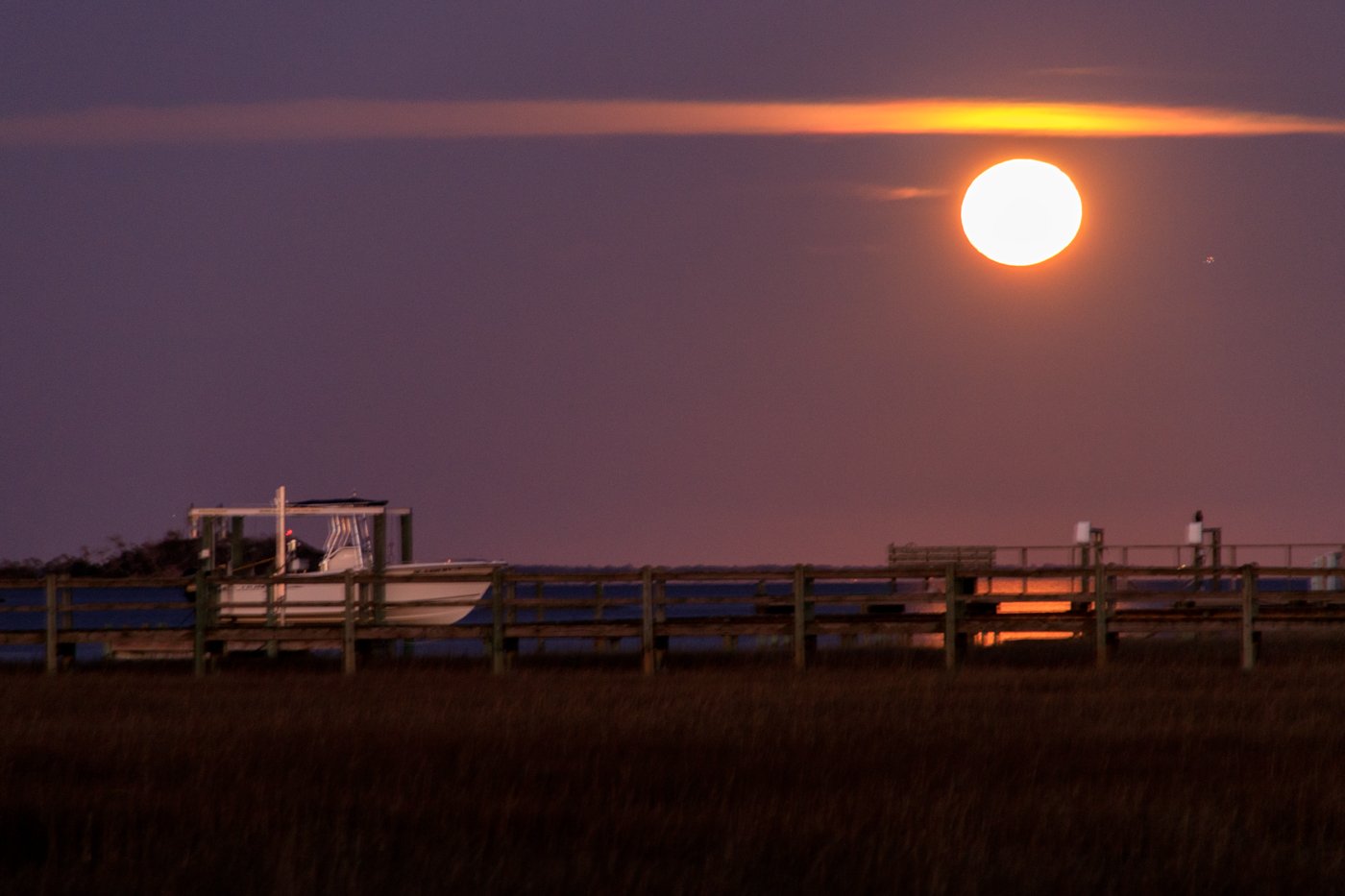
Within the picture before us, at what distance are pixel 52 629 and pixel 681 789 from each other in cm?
1747

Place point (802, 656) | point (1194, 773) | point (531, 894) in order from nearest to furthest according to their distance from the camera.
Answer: point (531, 894), point (1194, 773), point (802, 656)

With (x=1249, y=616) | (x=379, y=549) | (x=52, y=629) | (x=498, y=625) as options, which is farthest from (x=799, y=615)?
(x=379, y=549)

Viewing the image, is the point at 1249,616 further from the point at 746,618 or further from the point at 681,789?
the point at 681,789

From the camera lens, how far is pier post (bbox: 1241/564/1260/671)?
1016 inches

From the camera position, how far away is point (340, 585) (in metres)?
39.9

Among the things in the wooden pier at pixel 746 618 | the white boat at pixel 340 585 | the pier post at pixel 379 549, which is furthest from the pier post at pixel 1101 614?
the pier post at pixel 379 549

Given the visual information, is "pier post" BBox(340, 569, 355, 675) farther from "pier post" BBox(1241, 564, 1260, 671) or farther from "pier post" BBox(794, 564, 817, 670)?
"pier post" BBox(1241, 564, 1260, 671)

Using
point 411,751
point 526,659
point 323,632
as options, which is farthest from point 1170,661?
point 411,751

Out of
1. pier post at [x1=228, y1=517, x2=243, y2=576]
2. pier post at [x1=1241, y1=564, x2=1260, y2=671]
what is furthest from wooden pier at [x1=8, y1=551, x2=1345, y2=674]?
pier post at [x1=228, y1=517, x2=243, y2=576]

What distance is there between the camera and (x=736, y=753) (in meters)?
15.0

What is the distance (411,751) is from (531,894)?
242 inches

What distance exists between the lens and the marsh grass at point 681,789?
9.61m

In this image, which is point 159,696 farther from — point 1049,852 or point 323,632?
point 1049,852

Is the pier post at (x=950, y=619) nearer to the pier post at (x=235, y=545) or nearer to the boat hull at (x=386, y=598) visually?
the boat hull at (x=386, y=598)
